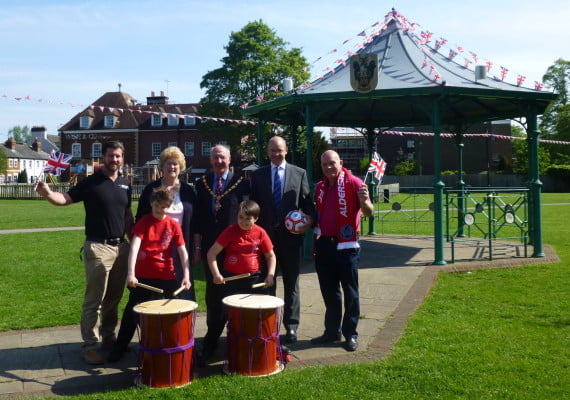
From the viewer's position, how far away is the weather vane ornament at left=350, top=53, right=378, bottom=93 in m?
8.91

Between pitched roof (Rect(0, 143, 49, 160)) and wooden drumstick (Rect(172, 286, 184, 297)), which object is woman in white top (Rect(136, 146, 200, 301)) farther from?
pitched roof (Rect(0, 143, 49, 160))

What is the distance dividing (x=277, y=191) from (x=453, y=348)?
220cm

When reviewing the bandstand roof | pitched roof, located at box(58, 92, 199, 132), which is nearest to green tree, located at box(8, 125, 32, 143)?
pitched roof, located at box(58, 92, 199, 132)

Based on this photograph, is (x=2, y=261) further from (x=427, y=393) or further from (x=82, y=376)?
(x=427, y=393)

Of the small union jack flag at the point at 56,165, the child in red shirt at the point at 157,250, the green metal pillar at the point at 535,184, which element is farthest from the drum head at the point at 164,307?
the green metal pillar at the point at 535,184

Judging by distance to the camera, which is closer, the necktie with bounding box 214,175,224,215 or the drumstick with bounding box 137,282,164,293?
the drumstick with bounding box 137,282,164,293

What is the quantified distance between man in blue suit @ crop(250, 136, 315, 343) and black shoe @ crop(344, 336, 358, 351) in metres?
0.51

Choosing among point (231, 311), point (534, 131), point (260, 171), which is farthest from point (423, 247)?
point (231, 311)

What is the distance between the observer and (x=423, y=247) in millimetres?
11367

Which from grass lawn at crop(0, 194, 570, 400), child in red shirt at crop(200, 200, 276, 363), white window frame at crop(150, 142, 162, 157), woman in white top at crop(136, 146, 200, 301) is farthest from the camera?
white window frame at crop(150, 142, 162, 157)

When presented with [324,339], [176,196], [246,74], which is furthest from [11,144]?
[324,339]

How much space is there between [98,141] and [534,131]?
57.8m

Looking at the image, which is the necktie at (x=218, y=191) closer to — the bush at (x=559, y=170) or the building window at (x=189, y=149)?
the bush at (x=559, y=170)

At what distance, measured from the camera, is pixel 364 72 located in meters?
8.99
